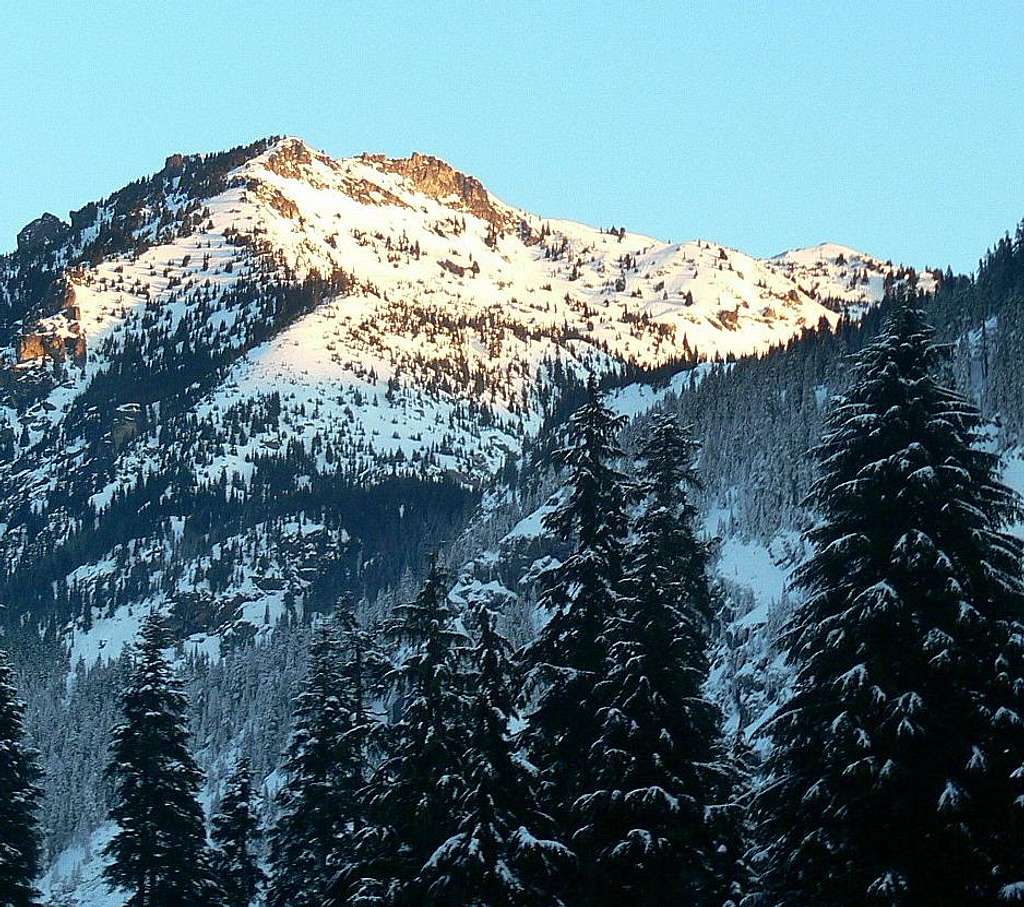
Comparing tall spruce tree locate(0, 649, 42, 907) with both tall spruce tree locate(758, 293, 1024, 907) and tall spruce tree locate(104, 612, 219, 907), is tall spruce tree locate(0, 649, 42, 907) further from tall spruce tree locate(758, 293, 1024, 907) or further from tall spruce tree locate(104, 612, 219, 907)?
tall spruce tree locate(758, 293, 1024, 907)

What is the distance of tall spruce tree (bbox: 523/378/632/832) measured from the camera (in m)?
29.6

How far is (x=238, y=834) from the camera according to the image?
2053 inches

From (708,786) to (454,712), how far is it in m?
6.52

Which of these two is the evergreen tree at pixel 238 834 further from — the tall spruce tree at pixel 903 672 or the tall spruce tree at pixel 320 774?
the tall spruce tree at pixel 903 672

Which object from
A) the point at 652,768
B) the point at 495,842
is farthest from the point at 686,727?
the point at 495,842

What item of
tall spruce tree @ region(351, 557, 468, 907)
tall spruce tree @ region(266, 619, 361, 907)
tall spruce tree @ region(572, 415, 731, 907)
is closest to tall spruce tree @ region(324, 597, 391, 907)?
tall spruce tree @ region(266, 619, 361, 907)

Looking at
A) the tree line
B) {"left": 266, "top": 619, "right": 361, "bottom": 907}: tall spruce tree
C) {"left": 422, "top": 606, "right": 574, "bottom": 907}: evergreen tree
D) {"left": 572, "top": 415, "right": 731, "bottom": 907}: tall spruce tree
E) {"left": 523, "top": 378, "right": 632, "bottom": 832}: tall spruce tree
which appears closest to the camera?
the tree line

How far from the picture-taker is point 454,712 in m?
29.9

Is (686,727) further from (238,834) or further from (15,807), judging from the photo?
(238,834)

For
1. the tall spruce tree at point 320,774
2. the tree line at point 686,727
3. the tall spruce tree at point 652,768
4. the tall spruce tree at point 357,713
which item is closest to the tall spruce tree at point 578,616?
the tree line at point 686,727

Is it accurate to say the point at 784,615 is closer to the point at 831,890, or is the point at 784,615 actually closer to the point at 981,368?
the point at 981,368

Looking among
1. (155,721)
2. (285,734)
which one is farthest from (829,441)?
(285,734)

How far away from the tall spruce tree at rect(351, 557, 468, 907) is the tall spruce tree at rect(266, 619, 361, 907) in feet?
31.1

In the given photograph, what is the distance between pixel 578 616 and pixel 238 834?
28517mm
